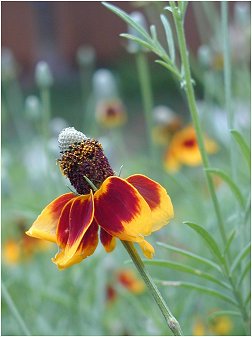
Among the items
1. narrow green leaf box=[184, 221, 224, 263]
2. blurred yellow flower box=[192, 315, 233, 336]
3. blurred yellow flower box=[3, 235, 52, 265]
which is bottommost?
blurred yellow flower box=[192, 315, 233, 336]

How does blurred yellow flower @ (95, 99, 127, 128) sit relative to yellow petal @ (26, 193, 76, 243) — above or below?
below

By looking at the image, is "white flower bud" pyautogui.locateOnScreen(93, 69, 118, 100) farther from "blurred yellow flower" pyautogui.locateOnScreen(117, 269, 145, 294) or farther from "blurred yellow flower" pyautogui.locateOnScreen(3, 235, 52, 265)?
"blurred yellow flower" pyautogui.locateOnScreen(117, 269, 145, 294)

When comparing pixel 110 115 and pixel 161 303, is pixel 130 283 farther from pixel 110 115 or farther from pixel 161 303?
pixel 161 303

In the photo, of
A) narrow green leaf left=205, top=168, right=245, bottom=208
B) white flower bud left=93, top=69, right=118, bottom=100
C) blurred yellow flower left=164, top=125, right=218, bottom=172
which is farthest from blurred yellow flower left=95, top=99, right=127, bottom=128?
narrow green leaf left=205, top=168, right=245, bottom=208

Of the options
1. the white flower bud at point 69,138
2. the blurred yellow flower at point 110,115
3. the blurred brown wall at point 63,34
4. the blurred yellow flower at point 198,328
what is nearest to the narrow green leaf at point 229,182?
the white flower bud at point 69,138

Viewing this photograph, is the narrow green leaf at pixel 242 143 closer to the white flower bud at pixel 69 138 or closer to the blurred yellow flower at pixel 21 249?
the white flower bud at pixel 69 138

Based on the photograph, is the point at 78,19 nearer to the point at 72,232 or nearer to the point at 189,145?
the point at 189,145

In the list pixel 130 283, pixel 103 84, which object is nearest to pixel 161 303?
pixel 130 283

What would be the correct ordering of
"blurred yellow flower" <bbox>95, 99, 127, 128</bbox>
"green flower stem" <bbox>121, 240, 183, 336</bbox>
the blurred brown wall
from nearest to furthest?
"green flower stem" <bbox>121, 240, 183, 336</bbox> < "blurred yellow flower" <bbox>95, 99, 127, 128</bbox> < the blurred brown wall
